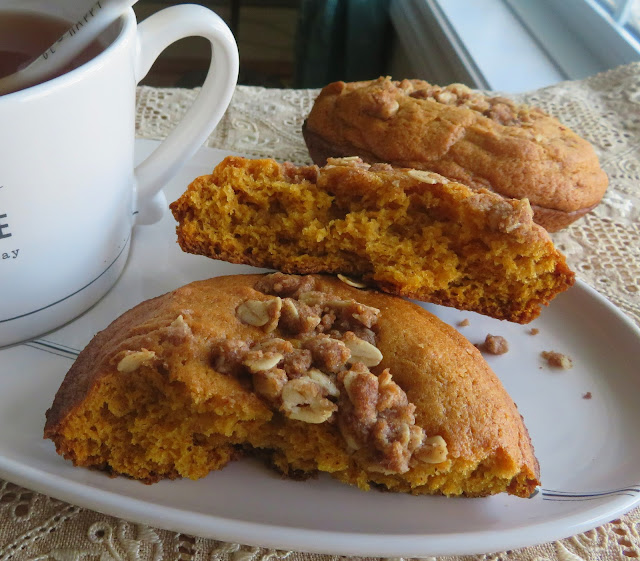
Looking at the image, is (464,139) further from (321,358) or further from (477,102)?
(321,358)

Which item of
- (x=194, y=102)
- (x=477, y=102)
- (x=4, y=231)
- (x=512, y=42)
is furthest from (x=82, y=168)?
(x=512, y=42)

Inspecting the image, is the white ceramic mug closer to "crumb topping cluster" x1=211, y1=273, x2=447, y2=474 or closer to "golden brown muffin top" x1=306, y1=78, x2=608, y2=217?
"crumb topping cluster" x1=211, y1=273, x2=447, y2=474

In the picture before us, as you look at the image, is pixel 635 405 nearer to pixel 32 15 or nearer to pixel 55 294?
pixel 55 294

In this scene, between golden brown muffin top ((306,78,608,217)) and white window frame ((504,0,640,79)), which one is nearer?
golden brown muffin top ((306,78,608,217))

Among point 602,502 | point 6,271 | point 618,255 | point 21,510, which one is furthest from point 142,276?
point 618,255

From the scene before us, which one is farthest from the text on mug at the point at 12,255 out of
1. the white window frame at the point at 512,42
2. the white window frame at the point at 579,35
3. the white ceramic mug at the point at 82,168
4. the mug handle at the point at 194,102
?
the white window frame at the point at 579,35

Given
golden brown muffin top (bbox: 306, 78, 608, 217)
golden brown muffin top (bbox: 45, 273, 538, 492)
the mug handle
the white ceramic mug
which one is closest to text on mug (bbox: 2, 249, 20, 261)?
the white ceramic mug
